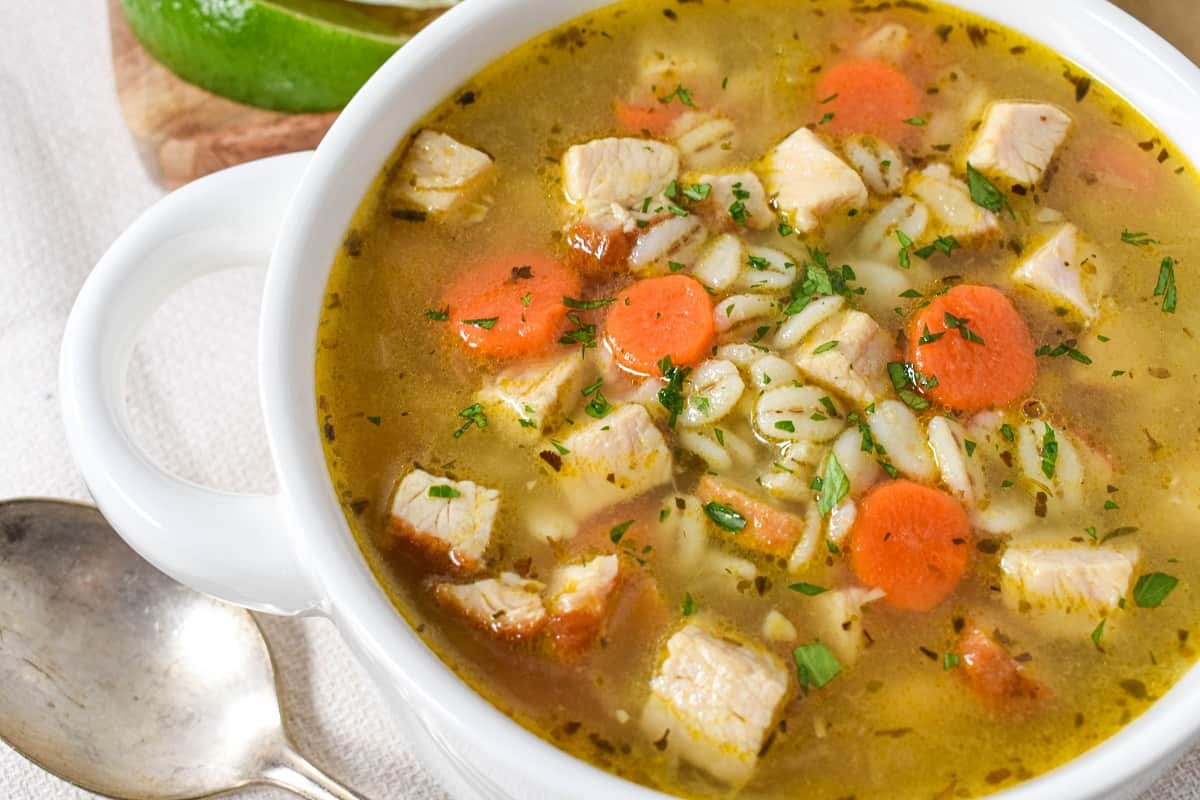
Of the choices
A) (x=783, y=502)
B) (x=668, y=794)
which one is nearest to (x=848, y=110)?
(x=783, y=502)

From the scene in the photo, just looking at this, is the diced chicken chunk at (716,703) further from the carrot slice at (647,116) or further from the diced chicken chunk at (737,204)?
the carrot slice at (647,116)

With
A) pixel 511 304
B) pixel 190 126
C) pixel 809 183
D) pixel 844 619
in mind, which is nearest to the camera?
pixel 844 619

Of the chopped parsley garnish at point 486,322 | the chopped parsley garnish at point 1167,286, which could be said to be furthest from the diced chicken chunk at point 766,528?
the chopped parsley garnish at point 1167,286

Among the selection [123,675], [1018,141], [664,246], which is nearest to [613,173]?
[664,246]

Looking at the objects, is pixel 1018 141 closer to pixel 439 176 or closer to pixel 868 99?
pixel 868 99

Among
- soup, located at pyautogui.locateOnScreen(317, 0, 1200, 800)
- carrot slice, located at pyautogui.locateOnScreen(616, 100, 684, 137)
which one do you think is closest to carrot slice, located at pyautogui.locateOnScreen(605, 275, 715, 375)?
soup, located at pyautogui.locateOnScreen(317, 0, 1200, 800)

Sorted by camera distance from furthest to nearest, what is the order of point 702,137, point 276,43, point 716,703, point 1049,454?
point 276,43 → point 702,137 → point 1049,454 → point 716,703

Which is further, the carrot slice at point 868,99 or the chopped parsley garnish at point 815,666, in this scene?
the carrot slice at point 868,99
